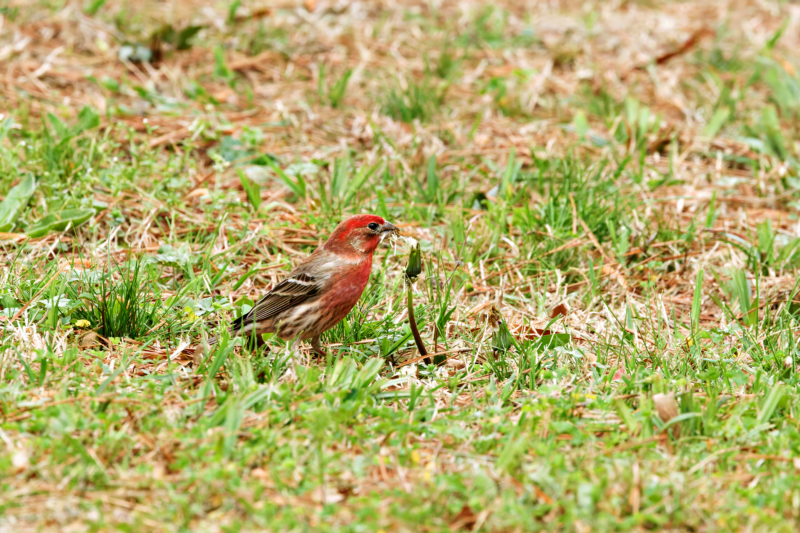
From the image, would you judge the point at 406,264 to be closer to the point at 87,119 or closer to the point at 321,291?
the point at 321,291

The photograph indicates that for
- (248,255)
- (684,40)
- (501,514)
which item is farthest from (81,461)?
(684,40)

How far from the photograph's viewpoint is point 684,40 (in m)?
8.98

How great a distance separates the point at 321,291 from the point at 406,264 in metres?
1.05

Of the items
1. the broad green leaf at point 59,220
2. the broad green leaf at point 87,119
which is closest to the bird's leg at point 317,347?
the broad green leaf at point 59,220

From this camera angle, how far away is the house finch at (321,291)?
4645mm

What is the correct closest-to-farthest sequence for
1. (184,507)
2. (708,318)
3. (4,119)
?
(184,507), (708,318), (4,119)

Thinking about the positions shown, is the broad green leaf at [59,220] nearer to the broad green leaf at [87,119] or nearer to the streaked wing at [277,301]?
the broad green leaf at [87,119]

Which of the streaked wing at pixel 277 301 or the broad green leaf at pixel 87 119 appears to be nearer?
the streaked wing at pixel 277 301

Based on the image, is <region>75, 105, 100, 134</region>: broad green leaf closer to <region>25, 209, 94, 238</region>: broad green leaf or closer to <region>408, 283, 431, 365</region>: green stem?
<region>25, 209, 94, 238</region>: broad green leaf

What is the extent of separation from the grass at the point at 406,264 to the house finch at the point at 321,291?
15cm

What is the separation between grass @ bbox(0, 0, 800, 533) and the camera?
3252 mm

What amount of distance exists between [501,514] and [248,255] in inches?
116

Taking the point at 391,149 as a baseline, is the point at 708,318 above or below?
below

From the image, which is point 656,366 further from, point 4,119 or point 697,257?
point 4,119
